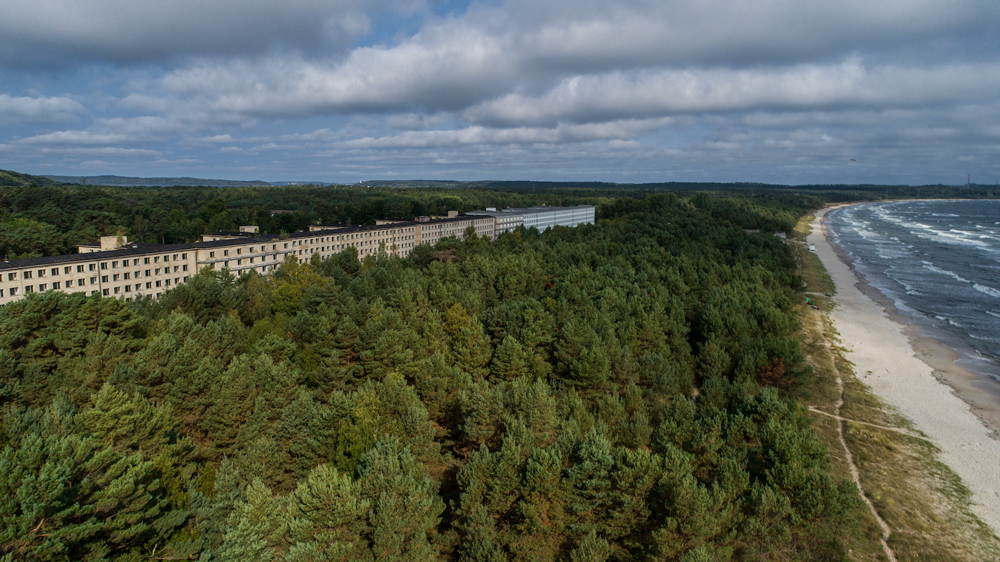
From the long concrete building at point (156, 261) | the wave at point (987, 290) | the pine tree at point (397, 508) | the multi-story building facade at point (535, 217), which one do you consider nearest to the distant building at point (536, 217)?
the multi-story building facade at point (535, 217)

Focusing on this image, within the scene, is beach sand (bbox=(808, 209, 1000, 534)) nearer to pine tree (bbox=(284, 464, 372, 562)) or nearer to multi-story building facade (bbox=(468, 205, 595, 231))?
pine tree (bbox=(284, 464, 372, 562))

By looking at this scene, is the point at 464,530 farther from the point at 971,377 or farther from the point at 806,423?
the point at 971,377

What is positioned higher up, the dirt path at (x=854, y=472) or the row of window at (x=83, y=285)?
the row of window at (x=83, y=285)

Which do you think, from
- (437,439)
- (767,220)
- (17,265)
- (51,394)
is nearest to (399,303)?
(437,439)

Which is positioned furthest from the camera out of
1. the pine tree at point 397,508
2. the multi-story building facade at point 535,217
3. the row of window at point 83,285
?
the multi-story building facade at point 535,217

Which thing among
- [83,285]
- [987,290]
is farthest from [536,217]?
[83,285]

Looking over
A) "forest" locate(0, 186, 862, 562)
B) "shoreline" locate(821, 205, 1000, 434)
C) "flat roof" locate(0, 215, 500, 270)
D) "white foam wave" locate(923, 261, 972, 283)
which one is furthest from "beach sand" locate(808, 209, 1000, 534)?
"flat roof" locate(0, 215, 500, 270)

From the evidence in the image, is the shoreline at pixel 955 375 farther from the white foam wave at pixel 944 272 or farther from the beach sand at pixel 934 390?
the white foam wave at pixel 944 272
